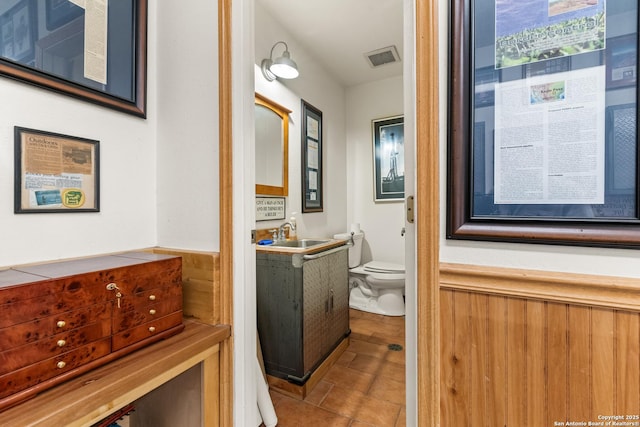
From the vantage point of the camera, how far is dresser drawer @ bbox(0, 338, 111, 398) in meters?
0.63

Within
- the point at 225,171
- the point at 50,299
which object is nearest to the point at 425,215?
the point at 225,171

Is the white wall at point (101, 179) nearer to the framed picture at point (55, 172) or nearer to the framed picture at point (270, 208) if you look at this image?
the framed picture at point (55, 172)

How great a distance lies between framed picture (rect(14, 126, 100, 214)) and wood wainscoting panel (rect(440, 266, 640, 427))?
1244 millimetres

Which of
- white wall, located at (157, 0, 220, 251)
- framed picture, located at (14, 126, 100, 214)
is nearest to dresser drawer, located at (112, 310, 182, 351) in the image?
white wall, located at (157, 0, 220, 251)

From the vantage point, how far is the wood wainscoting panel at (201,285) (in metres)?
1.10

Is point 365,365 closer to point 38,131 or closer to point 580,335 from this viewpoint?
point 580,335

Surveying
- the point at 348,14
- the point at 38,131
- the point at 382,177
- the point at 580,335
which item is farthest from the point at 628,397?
the point at 382,177

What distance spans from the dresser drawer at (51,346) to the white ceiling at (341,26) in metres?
2.29

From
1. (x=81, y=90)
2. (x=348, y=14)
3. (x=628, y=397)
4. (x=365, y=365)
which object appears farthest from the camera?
(x=348, y=14)

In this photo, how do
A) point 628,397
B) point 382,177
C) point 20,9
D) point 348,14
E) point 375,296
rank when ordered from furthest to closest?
point 382,177, point 375,296, point 348,14, point 20,9, point 628,397

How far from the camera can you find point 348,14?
2205mm

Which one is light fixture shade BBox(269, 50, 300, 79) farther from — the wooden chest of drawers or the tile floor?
the tile floor

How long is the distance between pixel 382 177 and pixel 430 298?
2.70 metres

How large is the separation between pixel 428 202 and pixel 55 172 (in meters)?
1.21
